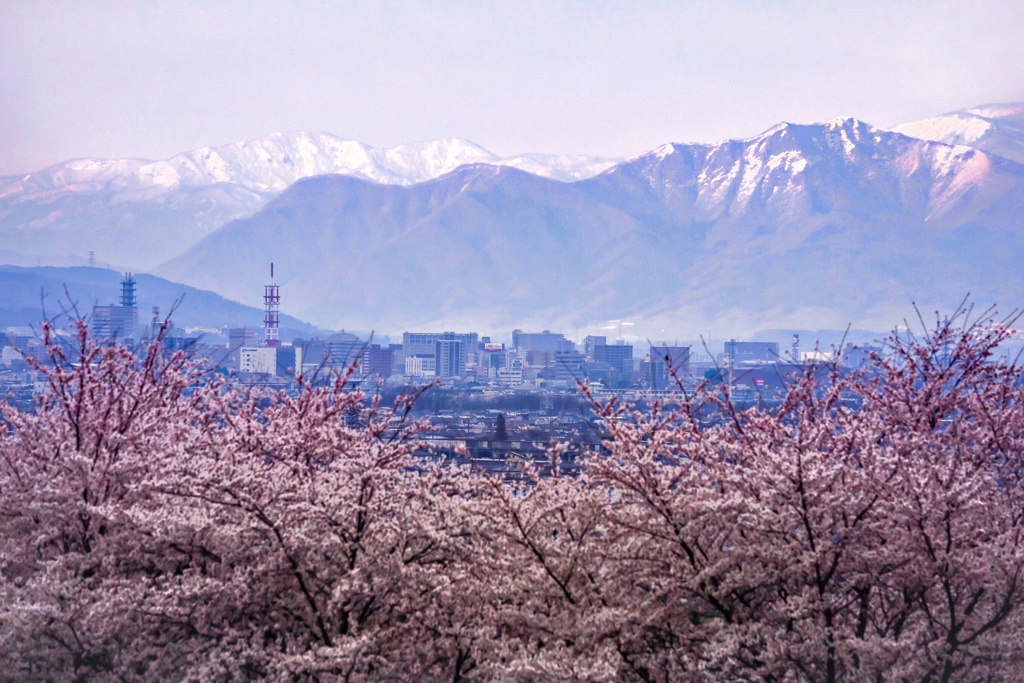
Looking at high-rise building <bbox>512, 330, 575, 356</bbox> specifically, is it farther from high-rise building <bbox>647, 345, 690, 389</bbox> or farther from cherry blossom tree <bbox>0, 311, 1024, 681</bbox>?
cherry blossom tree <bbox>0, 311, 1024, 681</bbox>

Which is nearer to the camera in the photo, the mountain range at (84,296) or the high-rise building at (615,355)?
the high-rise building at (615,355)

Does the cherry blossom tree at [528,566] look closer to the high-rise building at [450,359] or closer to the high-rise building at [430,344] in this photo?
the high-rise building at [450,359]

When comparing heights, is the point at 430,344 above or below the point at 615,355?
above

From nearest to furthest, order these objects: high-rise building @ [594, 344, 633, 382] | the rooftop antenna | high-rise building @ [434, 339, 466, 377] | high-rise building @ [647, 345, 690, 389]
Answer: high-rise building @ [647, 345, 690, 389]
high-rise building @ [594, 344, 633, 382]
high-rise building @ [434, 339, 466, 377]
the rooftop antenna

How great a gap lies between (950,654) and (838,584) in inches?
25.4

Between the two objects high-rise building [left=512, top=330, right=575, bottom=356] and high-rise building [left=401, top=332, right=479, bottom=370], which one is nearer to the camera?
high-rise building [left=401, top=332, right=479, bottom=370]

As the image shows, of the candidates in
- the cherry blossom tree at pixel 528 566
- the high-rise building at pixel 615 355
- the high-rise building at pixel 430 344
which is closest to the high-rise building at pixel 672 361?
the cherry blossom tree at pixel 528 566

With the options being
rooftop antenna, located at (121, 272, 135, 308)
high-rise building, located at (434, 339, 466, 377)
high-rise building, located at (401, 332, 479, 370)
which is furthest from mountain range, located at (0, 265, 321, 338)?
high-rise building, located at (434, 339, 466, 377)

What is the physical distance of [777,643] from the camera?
506 cm

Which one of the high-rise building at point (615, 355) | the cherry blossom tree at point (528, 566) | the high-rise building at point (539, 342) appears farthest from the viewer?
the high-rise building at point (539, 342)

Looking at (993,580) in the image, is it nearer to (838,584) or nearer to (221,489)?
(838,584)

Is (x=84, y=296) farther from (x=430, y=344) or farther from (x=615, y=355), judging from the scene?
(x=615, y=355)

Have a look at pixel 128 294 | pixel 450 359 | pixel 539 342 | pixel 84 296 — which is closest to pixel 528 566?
pixel 450 359

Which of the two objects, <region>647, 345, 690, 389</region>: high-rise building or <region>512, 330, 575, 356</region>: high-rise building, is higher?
<region>512, 330, 575, 356</region>: high-rise building
